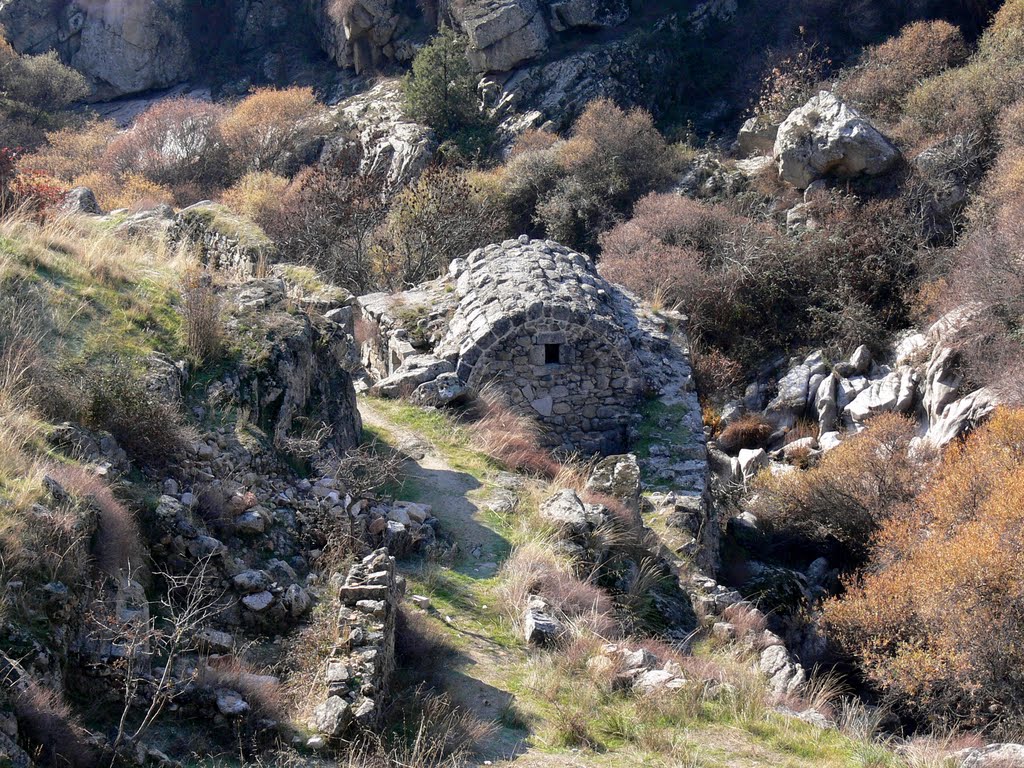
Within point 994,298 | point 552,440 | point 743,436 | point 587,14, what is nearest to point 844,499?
point 552,440

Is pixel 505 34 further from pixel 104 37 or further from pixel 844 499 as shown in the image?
pixel 844 499

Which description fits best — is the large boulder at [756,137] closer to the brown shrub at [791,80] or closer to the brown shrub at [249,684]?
the brown shrub at [791,80]

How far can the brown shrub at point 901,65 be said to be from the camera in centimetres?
2588

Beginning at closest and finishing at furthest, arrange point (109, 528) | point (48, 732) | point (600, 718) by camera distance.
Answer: point (48, 732)
point (109, 528)
point (600, 718)

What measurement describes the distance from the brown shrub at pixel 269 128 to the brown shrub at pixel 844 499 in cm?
2350

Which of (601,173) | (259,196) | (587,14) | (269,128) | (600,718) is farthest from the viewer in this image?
(587,14)

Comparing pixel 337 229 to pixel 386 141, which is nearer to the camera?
pixel 337 229

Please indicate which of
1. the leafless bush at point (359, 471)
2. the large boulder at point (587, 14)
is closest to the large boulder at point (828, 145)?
the large boulder at point (587, 14)

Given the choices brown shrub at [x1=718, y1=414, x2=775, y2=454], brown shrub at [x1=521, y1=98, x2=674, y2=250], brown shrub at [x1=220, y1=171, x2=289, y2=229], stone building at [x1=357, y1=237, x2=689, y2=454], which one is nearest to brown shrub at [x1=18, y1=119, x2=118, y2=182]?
brown shrub at [x1=220, y1=171, x2=289, y2=229]

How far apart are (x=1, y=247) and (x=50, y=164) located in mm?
25308

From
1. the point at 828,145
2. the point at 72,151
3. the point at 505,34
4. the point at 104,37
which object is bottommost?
the point at 72,151

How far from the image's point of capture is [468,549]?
27.5ft

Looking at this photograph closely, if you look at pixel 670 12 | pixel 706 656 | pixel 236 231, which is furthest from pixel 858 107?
pixel 706 656

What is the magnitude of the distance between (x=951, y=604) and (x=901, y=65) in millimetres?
21295
